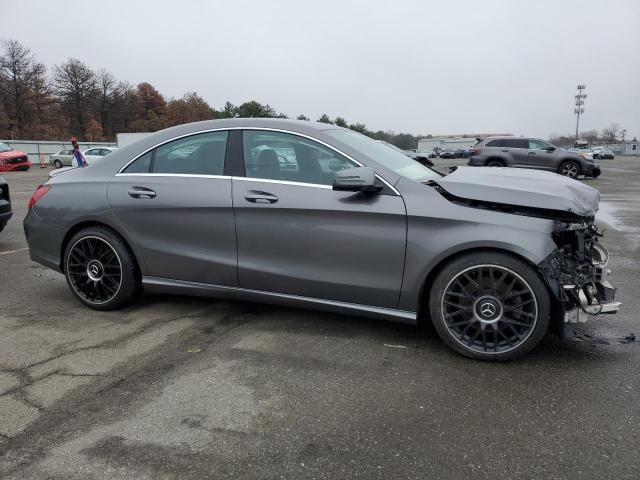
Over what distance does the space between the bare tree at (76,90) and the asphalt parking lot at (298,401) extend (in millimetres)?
71976

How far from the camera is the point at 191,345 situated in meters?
3.59

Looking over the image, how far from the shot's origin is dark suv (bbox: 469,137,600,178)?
19.6 meters

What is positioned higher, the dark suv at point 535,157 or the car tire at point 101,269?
the dark suv at point 535,157

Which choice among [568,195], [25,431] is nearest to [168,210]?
[25,431]

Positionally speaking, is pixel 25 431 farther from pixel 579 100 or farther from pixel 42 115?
pixel 579 100

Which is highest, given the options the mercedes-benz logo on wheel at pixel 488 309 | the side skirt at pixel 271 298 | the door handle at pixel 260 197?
the door handle at pixel 260 197

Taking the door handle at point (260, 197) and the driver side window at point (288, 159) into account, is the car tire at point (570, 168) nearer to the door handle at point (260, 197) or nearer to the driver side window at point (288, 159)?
the driver side window at point (288, 159)

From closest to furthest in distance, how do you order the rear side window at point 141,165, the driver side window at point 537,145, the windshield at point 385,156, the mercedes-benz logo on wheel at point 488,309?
the mercedes-benz logo on wheel at point 488,309
the windshield at point 385,156
the rear side window at point 141,165
the driver side window at point 537,145

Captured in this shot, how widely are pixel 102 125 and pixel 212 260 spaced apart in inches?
3089

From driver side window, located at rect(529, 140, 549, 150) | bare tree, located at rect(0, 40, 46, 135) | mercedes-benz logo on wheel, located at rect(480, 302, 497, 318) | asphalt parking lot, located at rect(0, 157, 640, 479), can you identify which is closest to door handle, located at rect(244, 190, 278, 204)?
asphalt parking lot, located at rect(0, 157, 640, 479)

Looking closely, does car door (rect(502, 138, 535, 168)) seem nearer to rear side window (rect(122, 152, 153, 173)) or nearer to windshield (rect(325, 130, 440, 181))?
windshield (rect(325, 130, 440, 181))

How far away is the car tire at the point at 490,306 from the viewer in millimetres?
3094

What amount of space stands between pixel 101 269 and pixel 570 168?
1955 cm

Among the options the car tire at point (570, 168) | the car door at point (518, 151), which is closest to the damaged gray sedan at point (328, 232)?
the car door at point (518, 151)
